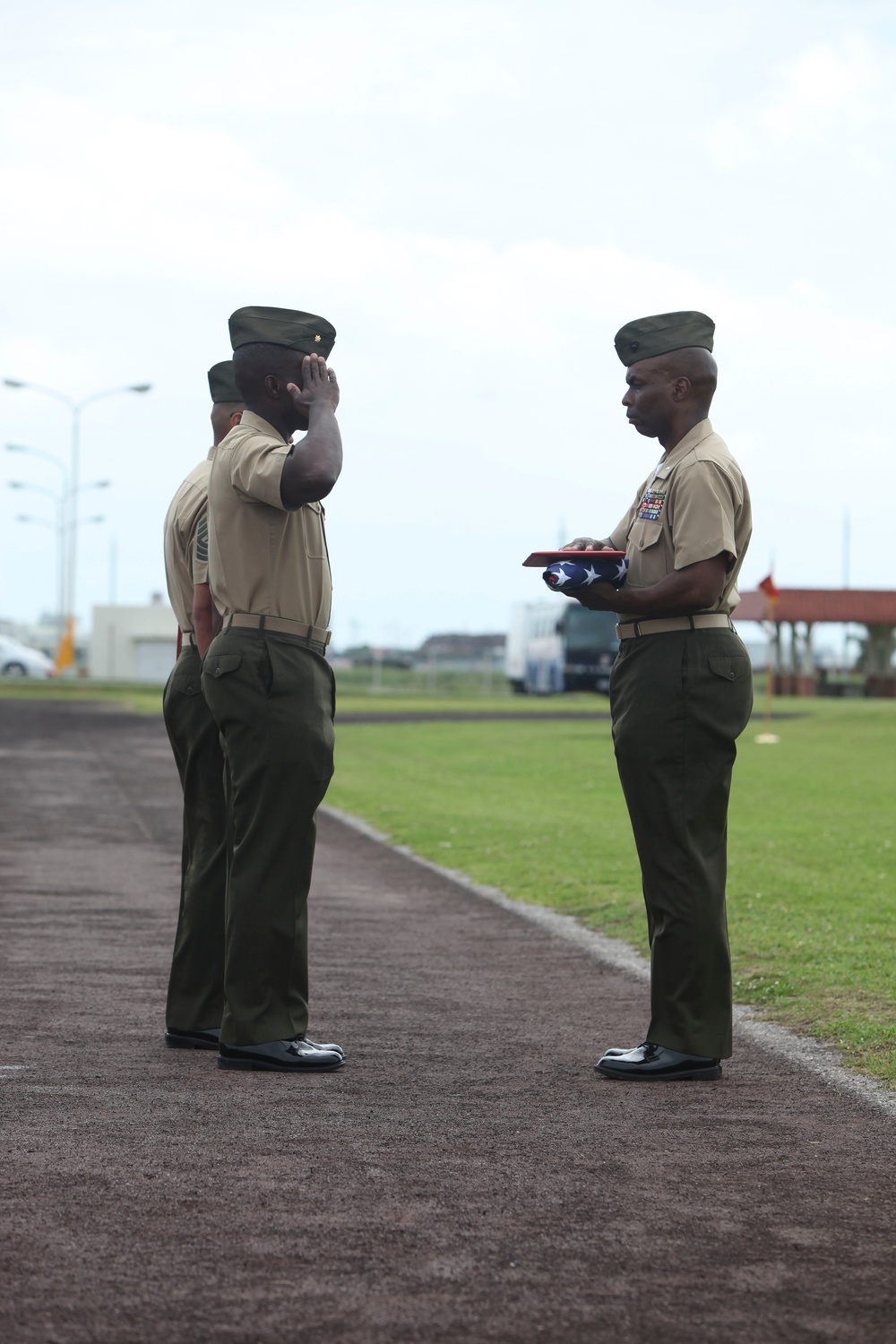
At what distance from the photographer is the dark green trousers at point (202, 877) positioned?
542 centimetres

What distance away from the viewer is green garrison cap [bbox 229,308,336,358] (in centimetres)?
505

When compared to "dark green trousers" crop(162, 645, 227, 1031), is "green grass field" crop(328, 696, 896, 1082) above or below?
below

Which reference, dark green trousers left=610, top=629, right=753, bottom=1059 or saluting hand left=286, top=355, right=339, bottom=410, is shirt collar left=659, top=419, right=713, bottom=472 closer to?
dark green trousers left=610, top=629, right=753, bottom=1059

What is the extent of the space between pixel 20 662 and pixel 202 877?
64.9m

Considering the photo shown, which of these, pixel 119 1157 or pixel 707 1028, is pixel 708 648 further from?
pixel 119 1157

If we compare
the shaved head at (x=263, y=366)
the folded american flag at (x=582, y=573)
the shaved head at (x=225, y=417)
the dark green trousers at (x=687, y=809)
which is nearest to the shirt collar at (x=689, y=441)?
the folded american flag at (x=582, y=573)

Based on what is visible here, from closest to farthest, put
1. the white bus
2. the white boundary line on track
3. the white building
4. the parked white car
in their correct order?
the white boundary line on track, the white bus, the parked white car, the white building

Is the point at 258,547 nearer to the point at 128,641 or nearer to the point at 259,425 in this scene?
the point at 259,425

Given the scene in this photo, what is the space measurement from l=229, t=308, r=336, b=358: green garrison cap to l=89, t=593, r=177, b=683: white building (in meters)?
94.0

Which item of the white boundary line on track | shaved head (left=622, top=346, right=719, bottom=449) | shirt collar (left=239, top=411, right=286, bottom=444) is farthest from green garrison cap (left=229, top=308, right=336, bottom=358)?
the white boundary line on track

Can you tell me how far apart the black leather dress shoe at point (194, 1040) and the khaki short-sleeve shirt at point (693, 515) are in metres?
1.86

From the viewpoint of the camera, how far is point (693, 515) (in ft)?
16.2

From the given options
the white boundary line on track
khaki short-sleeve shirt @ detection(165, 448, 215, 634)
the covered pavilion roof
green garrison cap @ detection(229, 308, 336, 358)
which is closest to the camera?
the white boundary line on track

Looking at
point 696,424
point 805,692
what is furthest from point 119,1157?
point 805,692
